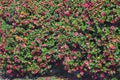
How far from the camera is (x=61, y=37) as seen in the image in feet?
18.5

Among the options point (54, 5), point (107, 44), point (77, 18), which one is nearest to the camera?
point (107, 44)

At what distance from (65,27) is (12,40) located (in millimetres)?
923

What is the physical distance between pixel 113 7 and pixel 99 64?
0.82 meters

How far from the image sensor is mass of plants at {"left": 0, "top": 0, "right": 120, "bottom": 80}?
518cm

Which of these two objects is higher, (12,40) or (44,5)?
(44,5)

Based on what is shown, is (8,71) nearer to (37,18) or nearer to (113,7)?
(37,18)

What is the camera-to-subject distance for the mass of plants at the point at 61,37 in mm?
5184

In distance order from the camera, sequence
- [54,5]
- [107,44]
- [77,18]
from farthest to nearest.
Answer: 1. [54,5]
2. [77,18]
3. [107,44]

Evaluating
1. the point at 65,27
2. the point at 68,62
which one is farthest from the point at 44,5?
the point at 68,62

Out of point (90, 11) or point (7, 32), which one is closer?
→ point (90, 11)

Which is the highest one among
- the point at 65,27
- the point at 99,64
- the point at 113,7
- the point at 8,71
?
the point at 113,7

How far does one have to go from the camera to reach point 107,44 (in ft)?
16.9

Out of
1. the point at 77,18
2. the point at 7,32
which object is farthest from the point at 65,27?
the point at 7,32

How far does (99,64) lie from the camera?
5.29 metres
